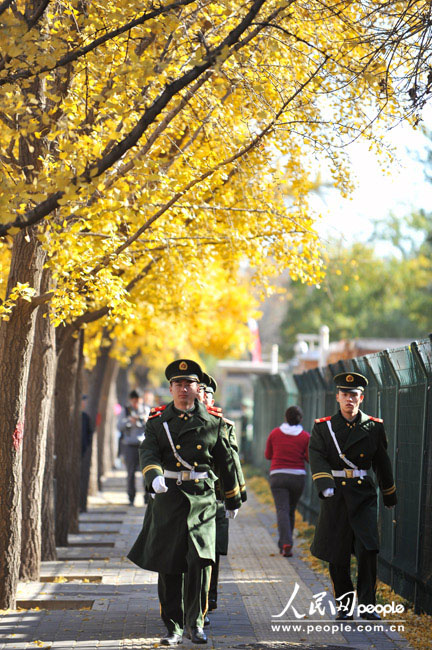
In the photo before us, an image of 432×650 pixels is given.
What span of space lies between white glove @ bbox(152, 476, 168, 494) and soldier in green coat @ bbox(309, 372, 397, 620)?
159 centimetres

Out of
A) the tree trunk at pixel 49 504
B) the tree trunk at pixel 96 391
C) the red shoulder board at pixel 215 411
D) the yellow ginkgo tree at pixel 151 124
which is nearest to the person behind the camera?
the yellow ginkgo tree at pixel 151 124

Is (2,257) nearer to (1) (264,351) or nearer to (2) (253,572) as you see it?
(2) (253,572)

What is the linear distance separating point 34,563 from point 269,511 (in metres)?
9.57

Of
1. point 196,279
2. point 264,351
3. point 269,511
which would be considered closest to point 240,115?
point 196,279

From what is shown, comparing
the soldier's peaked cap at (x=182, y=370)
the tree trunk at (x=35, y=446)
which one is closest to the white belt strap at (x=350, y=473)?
the soldier's peaked cap at (x=182, y=370)

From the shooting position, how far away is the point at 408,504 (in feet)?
34.5

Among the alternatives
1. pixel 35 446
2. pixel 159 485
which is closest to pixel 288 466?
pixel 35 446

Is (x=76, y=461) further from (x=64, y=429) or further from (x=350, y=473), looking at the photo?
(x=350, y=473)

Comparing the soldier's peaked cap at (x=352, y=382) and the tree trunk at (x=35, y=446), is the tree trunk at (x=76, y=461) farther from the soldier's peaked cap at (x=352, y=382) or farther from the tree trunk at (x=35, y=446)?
the soldier's peaked cap at (x=352, y=382)

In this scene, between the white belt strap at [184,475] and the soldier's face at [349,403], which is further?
the soldier's face at [349,403]

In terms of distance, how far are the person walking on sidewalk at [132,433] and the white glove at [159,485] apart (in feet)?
41.8

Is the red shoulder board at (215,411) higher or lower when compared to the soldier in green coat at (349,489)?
higher

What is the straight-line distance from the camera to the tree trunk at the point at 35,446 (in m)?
11.9

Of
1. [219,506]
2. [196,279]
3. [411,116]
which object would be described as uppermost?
[411,116]
